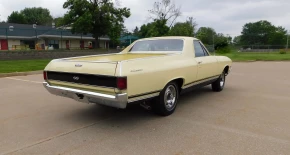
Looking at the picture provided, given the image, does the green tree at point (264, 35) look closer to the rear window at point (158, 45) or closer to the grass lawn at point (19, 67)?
the grass lawn at point (19, 67)

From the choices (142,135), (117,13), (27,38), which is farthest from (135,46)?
(27,38)

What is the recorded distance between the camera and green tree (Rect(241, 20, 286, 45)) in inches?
3455

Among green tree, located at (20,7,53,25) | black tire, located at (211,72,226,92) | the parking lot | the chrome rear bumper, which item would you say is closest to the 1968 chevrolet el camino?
the chrome rear bumper

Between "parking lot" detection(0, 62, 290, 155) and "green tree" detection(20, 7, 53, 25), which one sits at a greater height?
"green tree" detection(20, 7, 53, 25)

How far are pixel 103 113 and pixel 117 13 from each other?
2481 cm

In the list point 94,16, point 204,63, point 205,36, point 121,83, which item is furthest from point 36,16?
point 121,83

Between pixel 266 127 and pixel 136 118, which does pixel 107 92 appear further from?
pixel 266 127

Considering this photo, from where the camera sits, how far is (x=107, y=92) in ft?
12.2

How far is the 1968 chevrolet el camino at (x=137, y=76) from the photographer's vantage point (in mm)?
3611

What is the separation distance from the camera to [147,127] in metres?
4.06

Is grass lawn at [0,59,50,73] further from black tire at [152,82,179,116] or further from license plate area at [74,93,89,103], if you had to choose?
black tire at [152,82,179,116]

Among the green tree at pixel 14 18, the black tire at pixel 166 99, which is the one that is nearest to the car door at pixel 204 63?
the black tire at pixel 166 99

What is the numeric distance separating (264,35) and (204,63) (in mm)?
104578

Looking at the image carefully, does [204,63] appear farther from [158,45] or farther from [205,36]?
[205,36]
